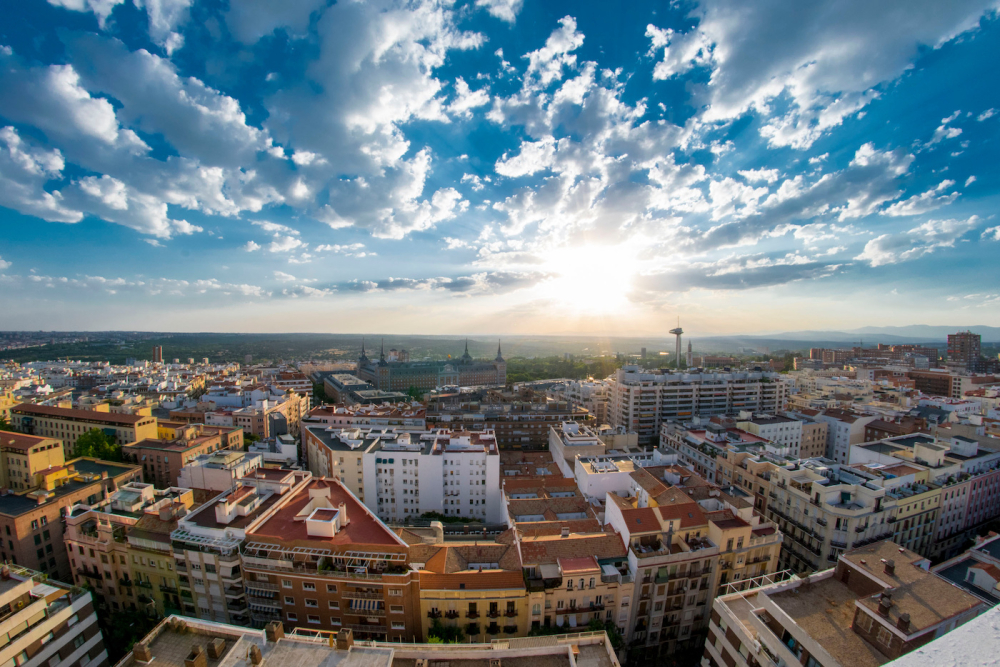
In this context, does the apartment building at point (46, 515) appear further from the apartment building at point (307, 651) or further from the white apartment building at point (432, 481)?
the white apartment building at point (432, 481)

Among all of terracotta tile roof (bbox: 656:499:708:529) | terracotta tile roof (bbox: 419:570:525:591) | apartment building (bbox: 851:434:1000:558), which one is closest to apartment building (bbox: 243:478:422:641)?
terracotta tile roof (bbox: 419:570:525:591)

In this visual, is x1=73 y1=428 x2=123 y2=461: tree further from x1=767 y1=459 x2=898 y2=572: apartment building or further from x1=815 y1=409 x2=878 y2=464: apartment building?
x1=815 y1=409 x2=878 y2=464: apartment building

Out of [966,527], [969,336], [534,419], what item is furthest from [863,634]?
[969,336]

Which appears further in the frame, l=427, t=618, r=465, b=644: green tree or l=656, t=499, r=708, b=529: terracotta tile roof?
l=656, t=499, r=708, b=529: terracotta tile roof

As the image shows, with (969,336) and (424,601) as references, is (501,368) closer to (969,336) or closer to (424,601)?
(424,601)

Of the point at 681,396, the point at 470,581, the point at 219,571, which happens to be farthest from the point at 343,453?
the point at 681,396

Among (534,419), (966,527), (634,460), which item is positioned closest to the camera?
(966,527)

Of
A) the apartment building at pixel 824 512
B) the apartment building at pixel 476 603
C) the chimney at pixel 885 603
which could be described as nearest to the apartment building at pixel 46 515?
the apartment building at pixel 476 603
